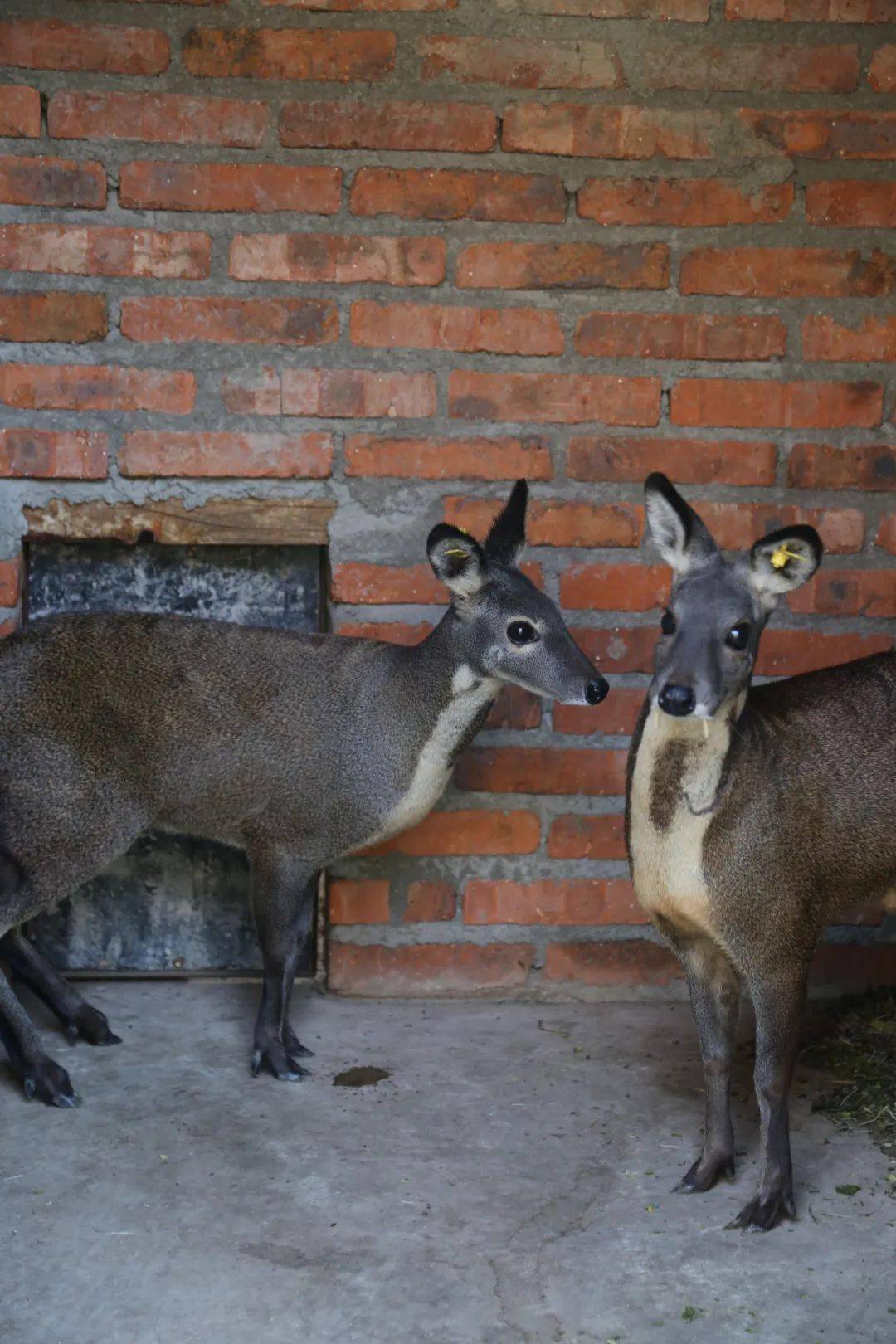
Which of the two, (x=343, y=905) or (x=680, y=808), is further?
(x=343, y=905)

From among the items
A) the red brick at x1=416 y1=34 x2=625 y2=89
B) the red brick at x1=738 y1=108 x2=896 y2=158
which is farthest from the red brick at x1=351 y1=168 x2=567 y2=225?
the red brick at x1=738 y1=108 x2=896 y2=158

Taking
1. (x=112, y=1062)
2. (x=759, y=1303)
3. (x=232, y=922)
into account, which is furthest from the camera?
(x=232, y=922)

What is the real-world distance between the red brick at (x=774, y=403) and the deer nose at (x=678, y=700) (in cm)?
152

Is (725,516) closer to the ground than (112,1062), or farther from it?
farther from it

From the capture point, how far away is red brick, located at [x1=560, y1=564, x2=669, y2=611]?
4.48m

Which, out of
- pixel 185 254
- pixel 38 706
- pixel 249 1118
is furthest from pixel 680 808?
pixel 185 254

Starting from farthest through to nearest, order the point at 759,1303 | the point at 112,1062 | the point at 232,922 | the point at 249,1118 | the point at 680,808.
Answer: the point at 232,922 < the point at 112,1062 < the point at 249,1118 < the point at 680,808 < the point at 759,1303

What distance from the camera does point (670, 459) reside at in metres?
4.46

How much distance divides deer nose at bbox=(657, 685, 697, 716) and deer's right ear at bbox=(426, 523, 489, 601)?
3.00ft

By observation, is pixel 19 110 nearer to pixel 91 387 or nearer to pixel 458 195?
pixel 91 387

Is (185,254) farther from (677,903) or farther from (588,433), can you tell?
(677,903)

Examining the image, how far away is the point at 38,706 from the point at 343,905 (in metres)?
1.15

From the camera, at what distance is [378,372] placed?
4379 millimetres

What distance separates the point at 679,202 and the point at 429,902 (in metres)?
2.19
